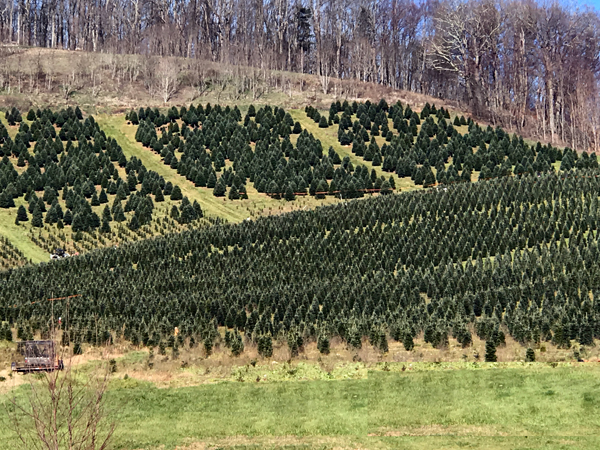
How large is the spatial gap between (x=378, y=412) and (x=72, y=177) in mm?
34770

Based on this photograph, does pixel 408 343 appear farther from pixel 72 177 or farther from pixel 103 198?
pixel 72 177

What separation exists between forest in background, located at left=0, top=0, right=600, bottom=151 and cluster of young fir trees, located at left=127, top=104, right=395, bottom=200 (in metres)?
14.3

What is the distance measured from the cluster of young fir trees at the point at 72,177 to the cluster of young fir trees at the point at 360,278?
24.6ft

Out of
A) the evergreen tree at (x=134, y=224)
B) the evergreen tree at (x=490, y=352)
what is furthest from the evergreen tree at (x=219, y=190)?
the evergreen tree at (x=490, y=352)

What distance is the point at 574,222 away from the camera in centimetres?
4112

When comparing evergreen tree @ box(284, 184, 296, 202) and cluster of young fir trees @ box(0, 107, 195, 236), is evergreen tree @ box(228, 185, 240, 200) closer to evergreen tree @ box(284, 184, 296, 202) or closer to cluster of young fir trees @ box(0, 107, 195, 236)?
evergreen tree @ box(284, 184, 296, 202)

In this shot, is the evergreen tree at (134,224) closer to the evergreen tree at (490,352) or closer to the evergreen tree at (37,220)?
the evergreen tree at (37,220)

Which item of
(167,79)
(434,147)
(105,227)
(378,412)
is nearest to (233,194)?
(105,227)

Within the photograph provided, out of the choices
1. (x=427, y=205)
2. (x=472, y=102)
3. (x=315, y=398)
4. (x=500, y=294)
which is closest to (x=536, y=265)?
(x=500, y=294)

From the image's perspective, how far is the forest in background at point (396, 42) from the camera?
81375mm

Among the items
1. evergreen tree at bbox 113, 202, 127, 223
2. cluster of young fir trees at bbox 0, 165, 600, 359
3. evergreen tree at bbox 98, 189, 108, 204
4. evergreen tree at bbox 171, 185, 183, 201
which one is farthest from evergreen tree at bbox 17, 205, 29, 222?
cluster of young fir trees at bbox 0, 165, 600, 359

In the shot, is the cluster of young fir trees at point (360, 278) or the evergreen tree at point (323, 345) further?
the cluster of young fir trees at point (360, 278)

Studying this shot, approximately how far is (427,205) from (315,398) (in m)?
22.1

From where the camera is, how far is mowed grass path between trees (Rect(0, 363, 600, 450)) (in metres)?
21.6
